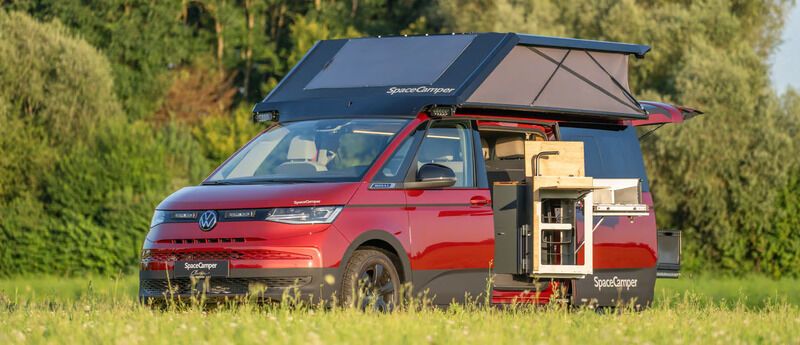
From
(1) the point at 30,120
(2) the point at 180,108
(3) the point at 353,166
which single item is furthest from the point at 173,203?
(2) the point at 180,108

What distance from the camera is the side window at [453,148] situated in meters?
13.1

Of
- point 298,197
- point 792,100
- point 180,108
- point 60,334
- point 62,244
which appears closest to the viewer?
point 60,334

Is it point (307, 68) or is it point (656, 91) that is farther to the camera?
point (656, 91)

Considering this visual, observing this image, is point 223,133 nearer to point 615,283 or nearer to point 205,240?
point 615,283

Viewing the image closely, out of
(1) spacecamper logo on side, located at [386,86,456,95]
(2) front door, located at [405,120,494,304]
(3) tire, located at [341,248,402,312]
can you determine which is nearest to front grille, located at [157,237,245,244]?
(3) tire, located at [341,248,402,312]

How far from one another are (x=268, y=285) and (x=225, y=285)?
345 millimetres

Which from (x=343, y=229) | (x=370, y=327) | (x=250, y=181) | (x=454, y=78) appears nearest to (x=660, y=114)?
(x=454, y=78)

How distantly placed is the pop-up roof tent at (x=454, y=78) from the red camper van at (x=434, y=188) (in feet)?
0.06

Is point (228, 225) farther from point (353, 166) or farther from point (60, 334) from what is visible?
point (60, 334)

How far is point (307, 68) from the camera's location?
14.7m

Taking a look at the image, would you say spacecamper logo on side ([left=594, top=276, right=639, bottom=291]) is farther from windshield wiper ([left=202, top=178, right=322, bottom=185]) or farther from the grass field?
windshield wiper ([left=202, top=178, right=322, bottom=185])

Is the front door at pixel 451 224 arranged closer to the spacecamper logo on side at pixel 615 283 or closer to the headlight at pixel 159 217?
the spacecamper logo on side at pixel 615 283

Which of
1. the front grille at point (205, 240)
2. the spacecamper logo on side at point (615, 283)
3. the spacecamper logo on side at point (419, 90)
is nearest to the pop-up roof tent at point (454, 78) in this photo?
the spacecamper logo on side at point (419, 90)

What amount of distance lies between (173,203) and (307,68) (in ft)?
8.86
